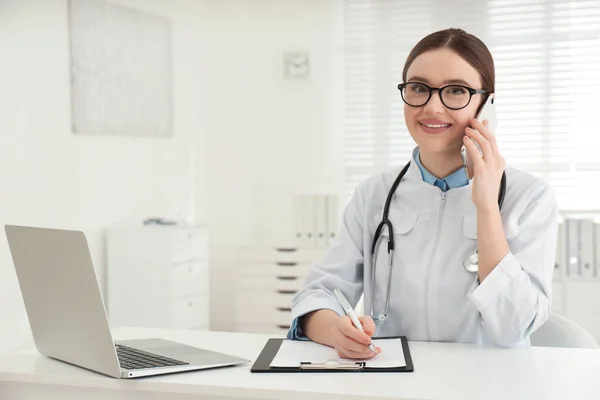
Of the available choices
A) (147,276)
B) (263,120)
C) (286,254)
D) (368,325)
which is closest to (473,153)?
(368,325)

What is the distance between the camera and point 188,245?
16.2 ft

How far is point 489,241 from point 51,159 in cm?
309

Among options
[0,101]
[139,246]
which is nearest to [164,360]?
[0,101]

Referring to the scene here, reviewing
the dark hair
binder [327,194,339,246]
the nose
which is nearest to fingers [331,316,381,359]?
the nose

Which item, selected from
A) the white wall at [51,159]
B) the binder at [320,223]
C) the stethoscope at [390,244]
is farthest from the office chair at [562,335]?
the binder at [320,223]

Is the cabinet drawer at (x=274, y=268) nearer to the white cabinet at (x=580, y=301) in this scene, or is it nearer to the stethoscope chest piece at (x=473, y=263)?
the white cabinet at (x=580, y=301)

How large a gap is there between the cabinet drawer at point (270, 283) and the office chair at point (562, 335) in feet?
10.9

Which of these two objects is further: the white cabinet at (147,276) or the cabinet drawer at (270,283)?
the cabinet drawer at (270,283)

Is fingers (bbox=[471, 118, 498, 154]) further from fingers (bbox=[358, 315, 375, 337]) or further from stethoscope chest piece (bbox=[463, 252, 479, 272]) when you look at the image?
fingers (bbox=[358, 315, 375, 337])

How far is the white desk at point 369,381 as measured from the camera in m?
1.51

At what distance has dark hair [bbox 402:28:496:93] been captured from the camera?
2084 millimetres

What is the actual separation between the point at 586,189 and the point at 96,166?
125 inches

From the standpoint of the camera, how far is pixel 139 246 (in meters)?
4.79

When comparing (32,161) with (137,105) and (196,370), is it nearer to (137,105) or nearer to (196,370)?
(137,105)
